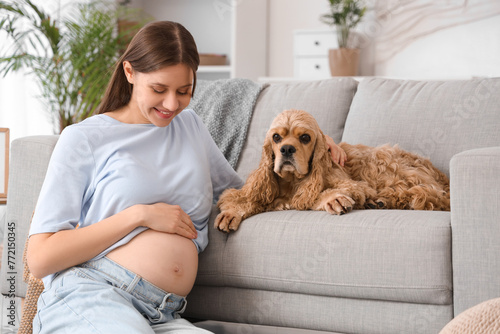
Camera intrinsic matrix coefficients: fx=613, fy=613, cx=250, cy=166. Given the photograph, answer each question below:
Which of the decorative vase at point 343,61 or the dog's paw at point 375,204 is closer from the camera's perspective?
the dog's paw at point 375,204

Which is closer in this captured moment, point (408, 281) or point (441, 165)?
point (408, 281)

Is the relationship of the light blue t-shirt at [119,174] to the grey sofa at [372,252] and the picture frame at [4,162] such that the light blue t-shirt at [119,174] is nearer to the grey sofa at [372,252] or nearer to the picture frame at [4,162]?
the grey sofa at [372,252]

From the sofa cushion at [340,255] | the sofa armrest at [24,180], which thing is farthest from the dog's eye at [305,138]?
the sofa armrest at [24,180]

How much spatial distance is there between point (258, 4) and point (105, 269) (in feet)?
13.1

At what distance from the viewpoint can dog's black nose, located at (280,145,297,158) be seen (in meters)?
2.01

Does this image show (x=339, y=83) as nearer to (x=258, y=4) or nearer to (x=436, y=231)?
(x=436, y=231)

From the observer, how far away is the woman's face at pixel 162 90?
167 centimetres

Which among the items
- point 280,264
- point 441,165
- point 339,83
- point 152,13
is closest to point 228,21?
point 152,13

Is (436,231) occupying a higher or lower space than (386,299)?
higher

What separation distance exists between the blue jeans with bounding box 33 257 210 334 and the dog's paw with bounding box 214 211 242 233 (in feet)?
1.16

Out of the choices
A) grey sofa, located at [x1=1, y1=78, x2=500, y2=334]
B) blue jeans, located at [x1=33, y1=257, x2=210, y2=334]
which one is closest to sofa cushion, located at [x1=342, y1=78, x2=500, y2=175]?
grey sofa, located at [x1=1, y1=78, x2=500, y2=334]

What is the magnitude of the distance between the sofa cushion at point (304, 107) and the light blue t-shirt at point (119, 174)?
811 millimetres

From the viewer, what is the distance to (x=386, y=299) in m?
1.83

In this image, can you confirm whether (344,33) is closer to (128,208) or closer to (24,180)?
(24,180)
